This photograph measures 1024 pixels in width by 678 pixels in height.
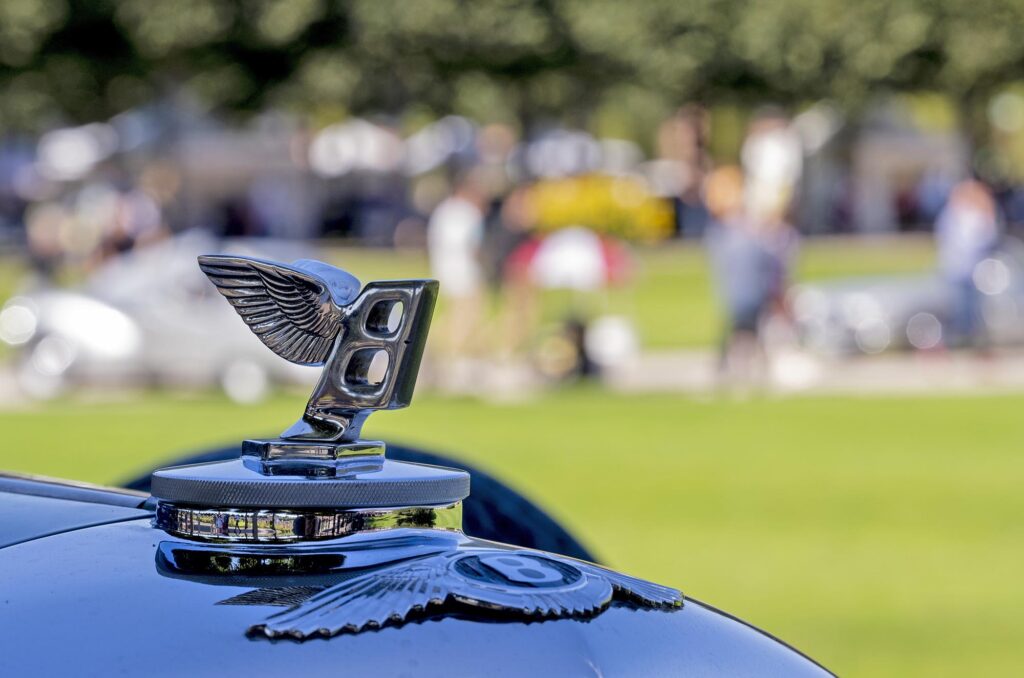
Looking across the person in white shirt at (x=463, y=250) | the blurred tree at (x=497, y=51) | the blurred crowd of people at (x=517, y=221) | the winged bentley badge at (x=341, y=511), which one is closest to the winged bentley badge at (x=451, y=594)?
the winged bentley badge at (x=341, y=511)

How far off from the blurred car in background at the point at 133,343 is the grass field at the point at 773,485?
2.64ft

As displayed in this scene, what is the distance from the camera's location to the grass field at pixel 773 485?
6590mm

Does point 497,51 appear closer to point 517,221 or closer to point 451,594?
point 517,221

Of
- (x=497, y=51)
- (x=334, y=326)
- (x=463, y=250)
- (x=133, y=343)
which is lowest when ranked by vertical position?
(x=133, y=343)

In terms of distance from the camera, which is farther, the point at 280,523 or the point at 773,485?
the point at 773,485

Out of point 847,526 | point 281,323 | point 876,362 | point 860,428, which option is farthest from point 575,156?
point 281,323

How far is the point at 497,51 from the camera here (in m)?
41.0

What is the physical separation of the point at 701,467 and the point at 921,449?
1.88 m

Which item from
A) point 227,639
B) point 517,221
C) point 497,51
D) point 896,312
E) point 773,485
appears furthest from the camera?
point 497,51

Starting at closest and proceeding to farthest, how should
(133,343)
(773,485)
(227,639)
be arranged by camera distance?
(227,639), (773,485), (133,343)

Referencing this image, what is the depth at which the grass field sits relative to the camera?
259 inches

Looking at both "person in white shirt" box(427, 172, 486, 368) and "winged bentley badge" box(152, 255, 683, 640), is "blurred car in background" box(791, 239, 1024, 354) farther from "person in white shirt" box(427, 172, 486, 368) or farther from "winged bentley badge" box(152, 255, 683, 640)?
"winged bentley badge" box(152, 255, 683, 640)

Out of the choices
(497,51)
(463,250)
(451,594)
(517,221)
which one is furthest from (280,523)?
(497,51)

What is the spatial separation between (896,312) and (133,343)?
9.24m
